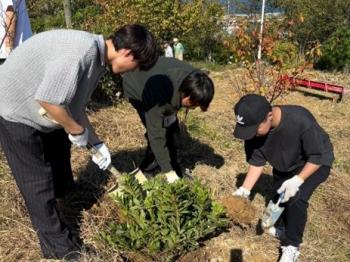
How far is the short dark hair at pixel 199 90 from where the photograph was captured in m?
2.85

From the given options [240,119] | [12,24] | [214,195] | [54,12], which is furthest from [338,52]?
[54,12]

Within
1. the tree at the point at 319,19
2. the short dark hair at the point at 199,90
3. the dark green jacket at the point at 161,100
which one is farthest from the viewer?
the tree at the point at 319,19

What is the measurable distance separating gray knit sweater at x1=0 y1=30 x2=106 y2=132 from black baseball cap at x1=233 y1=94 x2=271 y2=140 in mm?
896

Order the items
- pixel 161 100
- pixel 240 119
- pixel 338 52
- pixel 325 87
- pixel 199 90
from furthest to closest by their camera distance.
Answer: pixel 338 52 < pixel 325 87 < pixel 161 100 < pixel 199 90 < pixel 240 119

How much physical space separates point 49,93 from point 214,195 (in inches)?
82.8

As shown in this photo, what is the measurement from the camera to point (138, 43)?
88.4 inches

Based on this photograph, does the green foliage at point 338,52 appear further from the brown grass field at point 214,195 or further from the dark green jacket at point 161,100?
the dark green jacket at point 161,100

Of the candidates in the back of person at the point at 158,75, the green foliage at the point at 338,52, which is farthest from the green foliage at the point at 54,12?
the back of person at the point at 158,75

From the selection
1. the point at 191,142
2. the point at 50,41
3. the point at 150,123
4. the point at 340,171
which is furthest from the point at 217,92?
the point at 50,41

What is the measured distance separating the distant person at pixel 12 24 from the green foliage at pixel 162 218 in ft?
8.32

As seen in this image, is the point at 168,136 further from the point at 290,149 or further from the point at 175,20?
the point at 175,20

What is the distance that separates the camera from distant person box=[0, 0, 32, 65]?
14.5 feet

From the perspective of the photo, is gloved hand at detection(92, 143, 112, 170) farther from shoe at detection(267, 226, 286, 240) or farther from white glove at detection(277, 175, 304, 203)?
shoe at detection(267, 226, 286, 240)

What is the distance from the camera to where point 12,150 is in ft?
8.09
